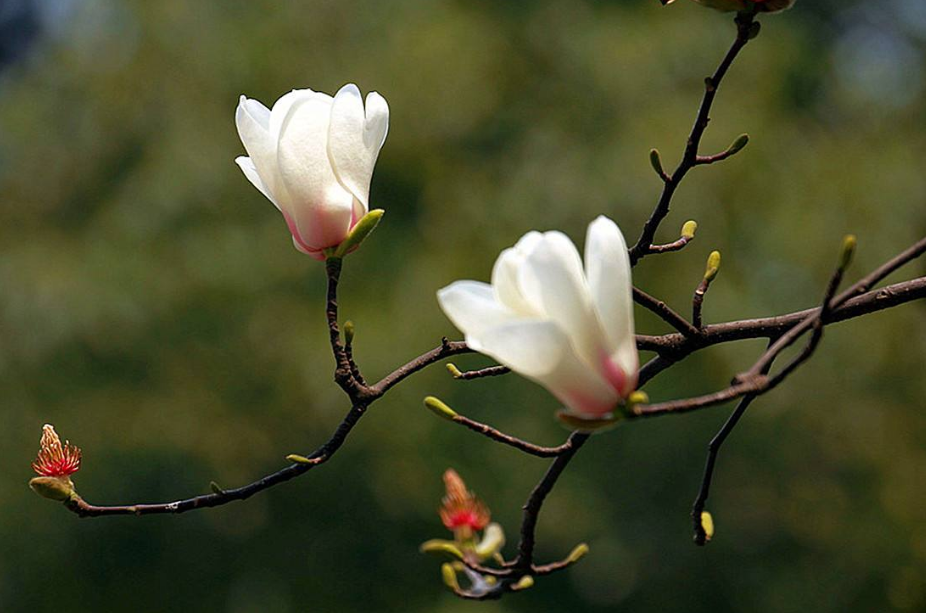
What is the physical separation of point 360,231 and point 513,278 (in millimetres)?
237

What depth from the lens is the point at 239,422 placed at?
503cm

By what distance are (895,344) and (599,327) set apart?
4404 millimetres

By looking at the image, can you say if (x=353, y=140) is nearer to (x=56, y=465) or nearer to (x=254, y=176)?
(x=254, y=176)

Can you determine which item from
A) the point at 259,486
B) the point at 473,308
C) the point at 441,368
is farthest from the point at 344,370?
the point at 441,368

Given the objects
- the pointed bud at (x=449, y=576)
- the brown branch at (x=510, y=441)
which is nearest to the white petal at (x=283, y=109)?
the brown branch at (x=510, y=441)

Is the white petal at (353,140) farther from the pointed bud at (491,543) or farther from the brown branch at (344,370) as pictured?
the pointed bud at (491,543)

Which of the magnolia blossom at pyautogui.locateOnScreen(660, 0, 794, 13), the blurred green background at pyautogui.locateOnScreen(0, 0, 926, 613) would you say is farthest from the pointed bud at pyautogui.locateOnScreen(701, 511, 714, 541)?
the blurred green background at pyautogui.locateOnScreen(0, 0, 926, 613)

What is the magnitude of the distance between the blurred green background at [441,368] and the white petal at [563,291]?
12.4ft

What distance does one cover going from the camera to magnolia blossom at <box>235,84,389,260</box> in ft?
2.89

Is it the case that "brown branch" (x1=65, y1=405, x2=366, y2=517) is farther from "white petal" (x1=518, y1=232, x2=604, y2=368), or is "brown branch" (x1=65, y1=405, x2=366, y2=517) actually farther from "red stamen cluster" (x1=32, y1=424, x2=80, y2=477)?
"white petal" (x1=518, y1=232, x2=604, y2=368)

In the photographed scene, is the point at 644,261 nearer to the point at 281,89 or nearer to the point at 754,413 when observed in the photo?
the point at 754,413

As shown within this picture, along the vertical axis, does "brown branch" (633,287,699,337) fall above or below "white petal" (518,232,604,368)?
below

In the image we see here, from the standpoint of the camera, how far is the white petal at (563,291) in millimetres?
658

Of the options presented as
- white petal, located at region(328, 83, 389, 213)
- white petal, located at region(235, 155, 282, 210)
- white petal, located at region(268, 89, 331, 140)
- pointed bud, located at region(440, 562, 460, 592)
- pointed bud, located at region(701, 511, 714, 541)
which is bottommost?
pointed bud, located at region(440, 562, 460, 592)
